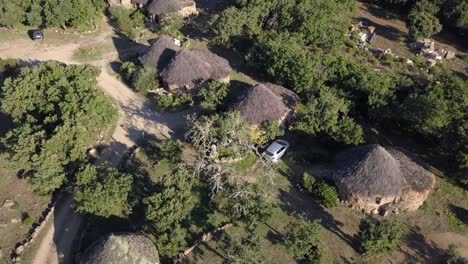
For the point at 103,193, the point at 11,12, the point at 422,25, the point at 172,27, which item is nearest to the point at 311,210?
the point at 103,193

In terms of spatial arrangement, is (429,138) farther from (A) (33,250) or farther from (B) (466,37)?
(A) (33,250)

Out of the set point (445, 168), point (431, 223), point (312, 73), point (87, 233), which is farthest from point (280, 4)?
point (87, 233)

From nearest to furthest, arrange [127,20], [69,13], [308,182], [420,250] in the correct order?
[420,250]
[308,182]
[69,13]
[127,20]

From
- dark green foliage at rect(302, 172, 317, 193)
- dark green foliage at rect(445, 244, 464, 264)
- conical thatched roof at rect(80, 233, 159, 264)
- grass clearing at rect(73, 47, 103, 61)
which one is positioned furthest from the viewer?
grass clearing at rect(73, 47, 103, 61)

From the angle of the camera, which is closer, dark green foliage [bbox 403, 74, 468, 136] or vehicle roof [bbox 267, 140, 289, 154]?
dark green foliage [bbox 403, 74, 468, 136]

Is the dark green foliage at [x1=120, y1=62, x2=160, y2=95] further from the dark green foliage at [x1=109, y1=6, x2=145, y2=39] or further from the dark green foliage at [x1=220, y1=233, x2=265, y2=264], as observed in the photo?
the dark green foliage at [x1=220, y1=233, x2=265, y2=264]

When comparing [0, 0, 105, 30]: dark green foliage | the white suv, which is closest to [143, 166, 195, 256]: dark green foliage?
the white suv

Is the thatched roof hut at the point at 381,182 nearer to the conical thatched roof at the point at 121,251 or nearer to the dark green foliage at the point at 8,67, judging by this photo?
the conical thatched roof at the point at 121,251

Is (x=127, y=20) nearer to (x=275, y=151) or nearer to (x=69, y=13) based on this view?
(x=69, y=13)
